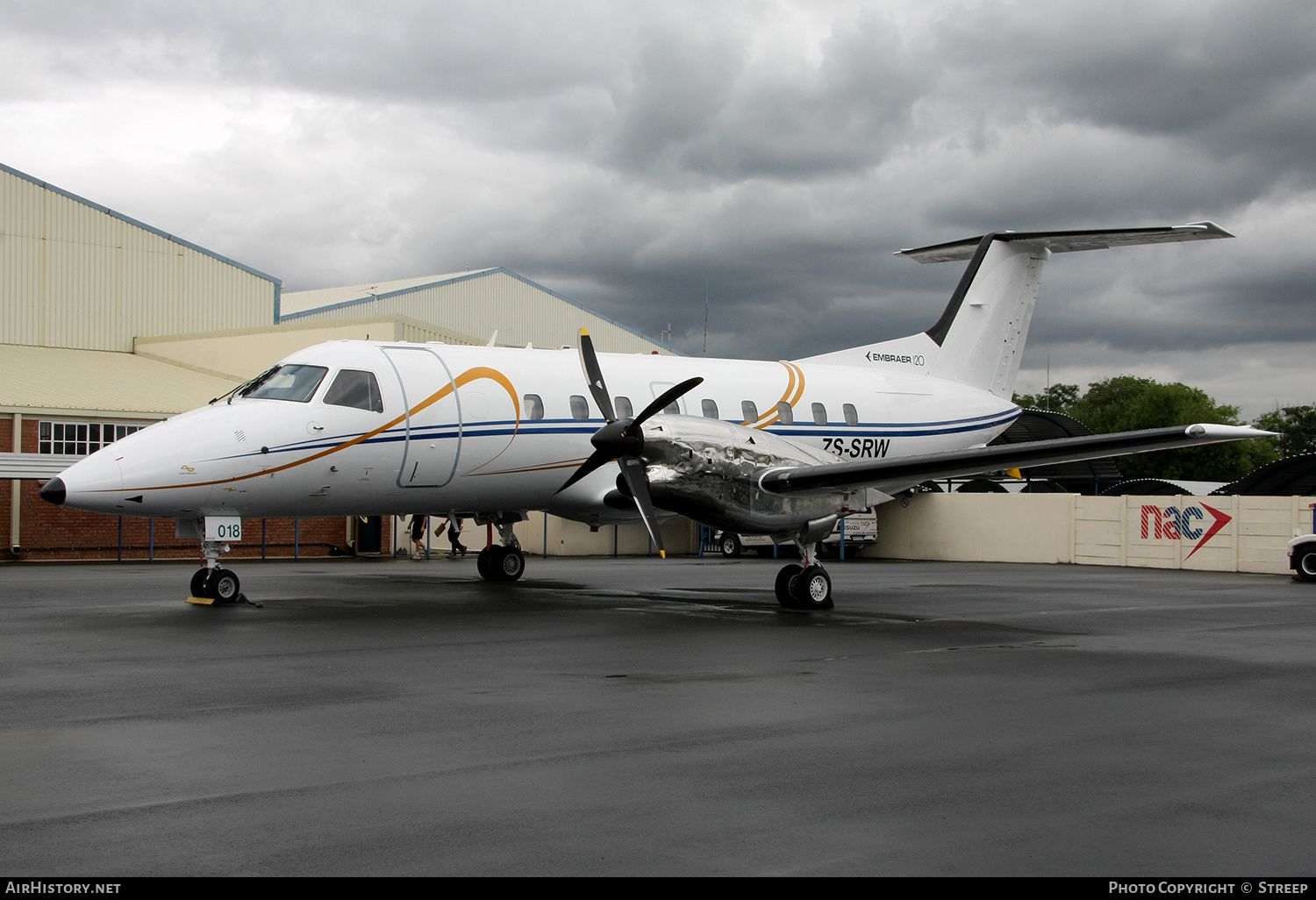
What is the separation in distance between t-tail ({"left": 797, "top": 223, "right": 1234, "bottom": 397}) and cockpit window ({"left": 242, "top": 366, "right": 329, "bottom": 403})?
9.54 metres

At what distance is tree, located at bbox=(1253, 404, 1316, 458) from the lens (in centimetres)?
9244

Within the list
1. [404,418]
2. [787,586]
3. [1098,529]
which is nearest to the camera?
[404,418]

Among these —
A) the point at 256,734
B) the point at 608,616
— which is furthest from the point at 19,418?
the point at 256,734

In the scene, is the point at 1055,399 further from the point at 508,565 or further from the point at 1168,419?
the point at 508,565

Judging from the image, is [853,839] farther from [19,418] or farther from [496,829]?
[19,418]

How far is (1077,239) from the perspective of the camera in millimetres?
20266

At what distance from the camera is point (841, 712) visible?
7.95 m

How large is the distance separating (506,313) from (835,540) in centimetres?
2901

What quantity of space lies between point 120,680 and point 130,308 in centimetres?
3333

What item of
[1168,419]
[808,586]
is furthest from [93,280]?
[1168,419]

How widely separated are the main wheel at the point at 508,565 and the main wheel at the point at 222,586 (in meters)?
6.04

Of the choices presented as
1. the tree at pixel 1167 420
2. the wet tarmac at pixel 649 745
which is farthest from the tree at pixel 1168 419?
the wet tarmac at pixel 649 745

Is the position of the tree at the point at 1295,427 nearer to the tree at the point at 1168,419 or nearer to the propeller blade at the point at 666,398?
the tree at the point at 1168,419

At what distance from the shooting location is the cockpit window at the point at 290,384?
14.8 metres
